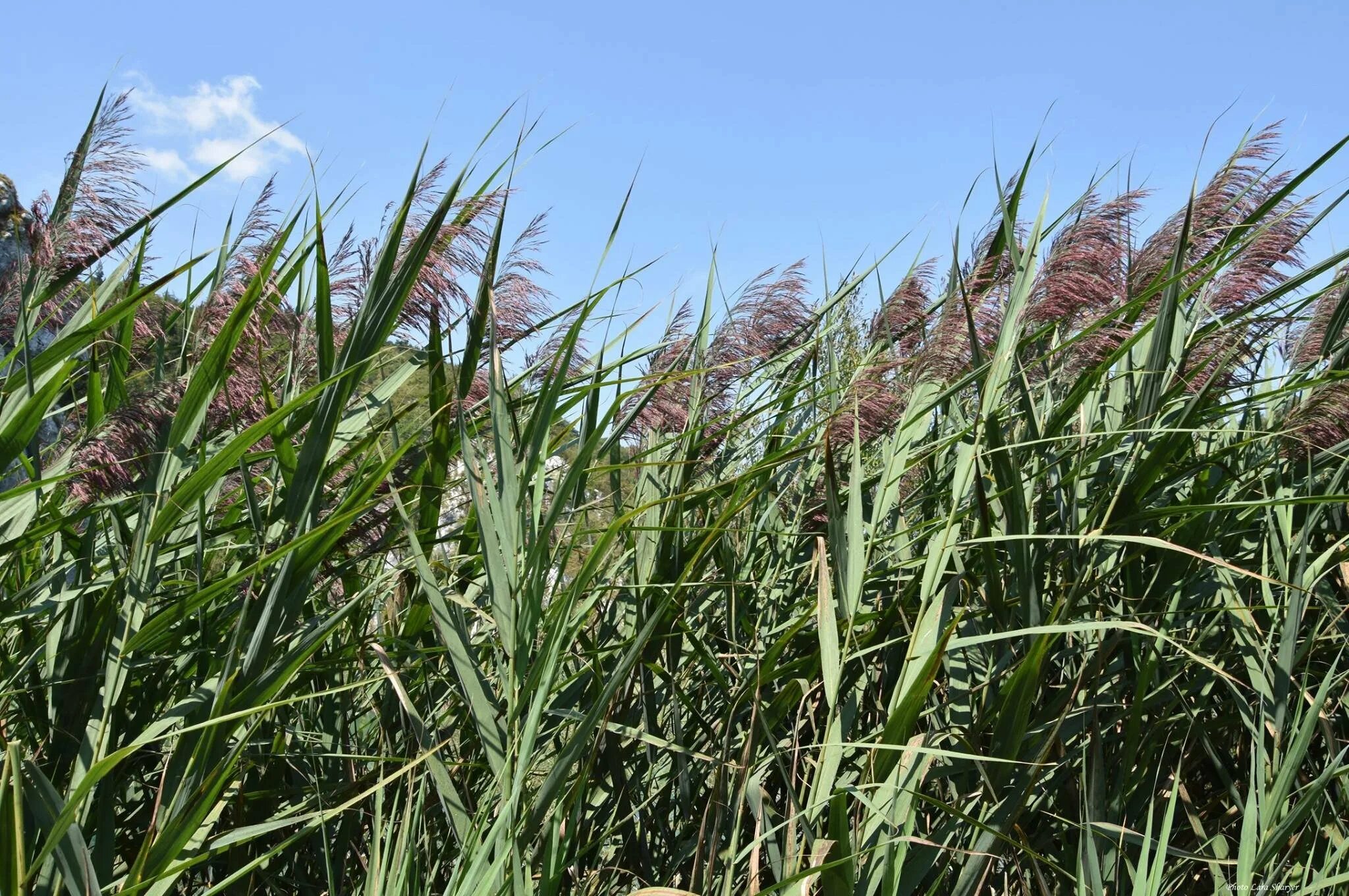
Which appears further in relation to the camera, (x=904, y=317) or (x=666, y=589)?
(x=904, y=317)

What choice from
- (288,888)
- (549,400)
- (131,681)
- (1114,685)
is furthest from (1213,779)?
(131,681)

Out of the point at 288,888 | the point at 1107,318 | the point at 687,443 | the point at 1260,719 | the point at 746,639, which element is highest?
the point at 1107,318

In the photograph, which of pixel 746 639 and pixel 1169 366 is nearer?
pixel 1169 366

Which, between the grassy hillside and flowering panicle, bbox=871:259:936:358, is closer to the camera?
the grassy hillside

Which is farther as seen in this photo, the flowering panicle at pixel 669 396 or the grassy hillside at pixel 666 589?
the flowering panicle at pixel 669 396

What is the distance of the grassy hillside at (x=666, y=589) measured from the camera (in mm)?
1228

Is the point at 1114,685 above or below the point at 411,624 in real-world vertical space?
below

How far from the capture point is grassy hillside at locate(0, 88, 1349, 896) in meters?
1.23

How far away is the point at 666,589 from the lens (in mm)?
1535

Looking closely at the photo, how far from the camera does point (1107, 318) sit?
1650 mm

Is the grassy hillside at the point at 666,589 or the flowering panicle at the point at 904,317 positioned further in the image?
the flowering panicle at the point at 904,317

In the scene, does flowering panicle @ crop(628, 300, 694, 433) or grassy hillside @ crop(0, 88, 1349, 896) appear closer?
grassy hillside @ crop(0, 88, 1349, 896)

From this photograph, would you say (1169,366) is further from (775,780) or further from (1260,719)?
(775,780)

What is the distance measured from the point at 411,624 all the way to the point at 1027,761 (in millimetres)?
1016
